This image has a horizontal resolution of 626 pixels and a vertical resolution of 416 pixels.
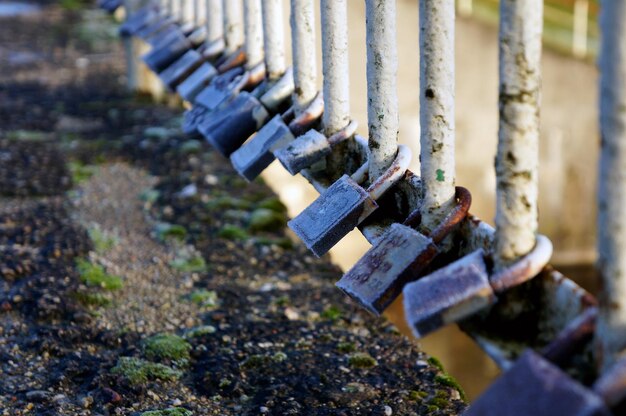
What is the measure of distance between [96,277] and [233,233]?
2.77 feet

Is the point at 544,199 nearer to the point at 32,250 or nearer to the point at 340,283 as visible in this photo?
the point at 32,250

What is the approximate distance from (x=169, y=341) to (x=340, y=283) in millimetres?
1330

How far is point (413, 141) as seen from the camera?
11359 millimetres

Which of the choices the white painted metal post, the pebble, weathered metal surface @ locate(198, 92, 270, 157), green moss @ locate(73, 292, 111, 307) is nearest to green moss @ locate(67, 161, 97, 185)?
green moss @ locate(73, 292, 111, 307)

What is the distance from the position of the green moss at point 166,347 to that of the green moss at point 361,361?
60 centimetres

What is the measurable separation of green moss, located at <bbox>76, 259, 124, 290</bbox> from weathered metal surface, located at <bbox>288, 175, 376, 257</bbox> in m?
1.47

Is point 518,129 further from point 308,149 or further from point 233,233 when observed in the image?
point 233,233

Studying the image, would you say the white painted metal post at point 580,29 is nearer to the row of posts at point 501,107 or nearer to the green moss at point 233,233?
the green moss at point 233,233

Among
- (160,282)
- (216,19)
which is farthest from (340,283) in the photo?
(216,19)

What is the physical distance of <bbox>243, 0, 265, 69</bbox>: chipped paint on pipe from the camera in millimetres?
4348

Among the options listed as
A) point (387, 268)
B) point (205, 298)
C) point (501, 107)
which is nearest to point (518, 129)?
point (501, 107)

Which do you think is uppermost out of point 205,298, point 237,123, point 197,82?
point 237,123

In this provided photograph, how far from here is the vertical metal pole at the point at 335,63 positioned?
3322 mm

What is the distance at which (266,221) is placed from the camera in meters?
5.07
